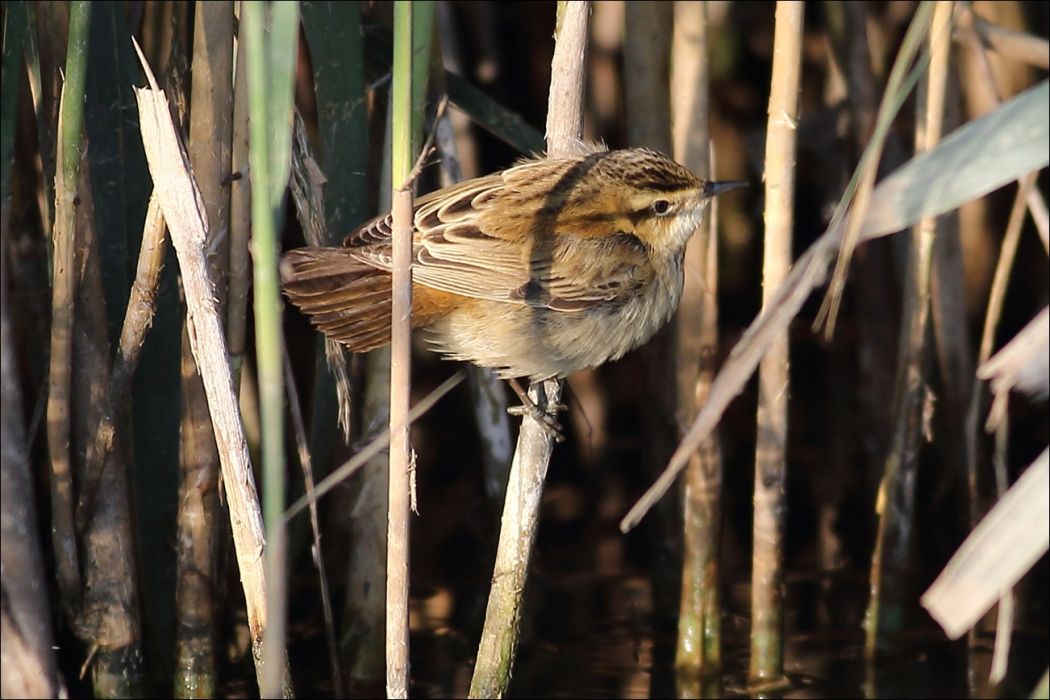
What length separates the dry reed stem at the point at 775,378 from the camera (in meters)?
3.31

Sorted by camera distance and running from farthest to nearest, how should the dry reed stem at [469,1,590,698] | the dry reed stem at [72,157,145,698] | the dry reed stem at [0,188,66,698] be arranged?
the dry reed stem at [72,157,145,698] → the dry reed stem at [469,1,590,698] → the dry reed stem at [0,188,66,698]

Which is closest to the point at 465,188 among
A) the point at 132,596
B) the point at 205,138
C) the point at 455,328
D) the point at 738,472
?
the point at 455,328

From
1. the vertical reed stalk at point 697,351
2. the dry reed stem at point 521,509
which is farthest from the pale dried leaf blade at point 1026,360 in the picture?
the vertical reed stalk at point 697,351

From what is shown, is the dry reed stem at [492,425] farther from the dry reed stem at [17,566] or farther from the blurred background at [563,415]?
the dry reed stem at [17,566]

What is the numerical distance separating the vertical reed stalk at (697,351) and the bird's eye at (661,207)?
0.42 meters

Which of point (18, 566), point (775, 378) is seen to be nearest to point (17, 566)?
point (18, 566)

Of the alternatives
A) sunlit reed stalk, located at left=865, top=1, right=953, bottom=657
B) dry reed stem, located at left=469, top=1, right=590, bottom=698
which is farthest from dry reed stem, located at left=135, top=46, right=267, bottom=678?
sunlit reed stalk, located at left=865, top=1, right=953, bottom=657

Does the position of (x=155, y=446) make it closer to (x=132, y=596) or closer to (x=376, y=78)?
(x=132, y=596)

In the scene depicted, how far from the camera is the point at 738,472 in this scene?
494 centimetres

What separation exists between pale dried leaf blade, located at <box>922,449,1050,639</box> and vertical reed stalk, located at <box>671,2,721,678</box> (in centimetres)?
208

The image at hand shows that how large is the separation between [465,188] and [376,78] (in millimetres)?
516

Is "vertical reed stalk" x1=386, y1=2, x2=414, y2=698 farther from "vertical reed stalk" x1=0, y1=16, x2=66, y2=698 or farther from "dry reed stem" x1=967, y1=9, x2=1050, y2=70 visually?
"dry reed stem" x1=967, y1=9, x2=1050, y2=70

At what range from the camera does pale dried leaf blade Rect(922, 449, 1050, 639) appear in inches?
63.2

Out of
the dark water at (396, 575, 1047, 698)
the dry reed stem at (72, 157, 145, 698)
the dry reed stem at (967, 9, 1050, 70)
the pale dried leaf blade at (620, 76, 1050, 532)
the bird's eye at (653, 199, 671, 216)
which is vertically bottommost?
the dark water at (396, 575, 1047, 698)
